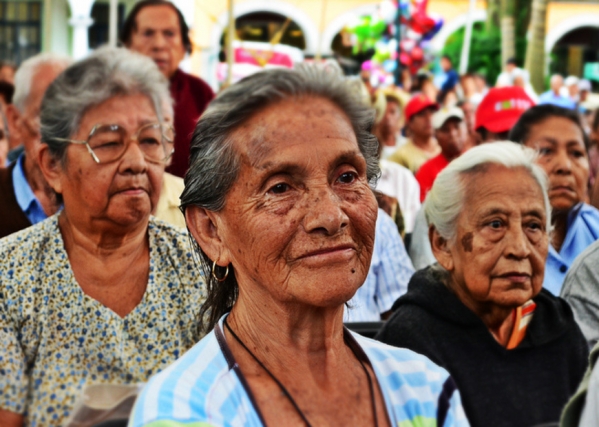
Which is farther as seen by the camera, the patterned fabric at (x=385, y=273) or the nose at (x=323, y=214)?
the patterned fabric at (x=385, y=273)

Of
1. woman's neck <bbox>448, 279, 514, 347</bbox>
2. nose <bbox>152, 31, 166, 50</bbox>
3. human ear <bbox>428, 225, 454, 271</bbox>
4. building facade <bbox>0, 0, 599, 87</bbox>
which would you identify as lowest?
woman's neck <bbox>448, 279, 514, 347</bbox>

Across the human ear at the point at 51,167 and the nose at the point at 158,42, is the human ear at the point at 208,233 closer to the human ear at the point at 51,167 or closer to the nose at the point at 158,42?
the human ear at the point at 51,167

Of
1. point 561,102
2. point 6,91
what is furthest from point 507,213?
point 6,91

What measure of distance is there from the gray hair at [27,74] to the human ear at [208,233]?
2801 millimetres

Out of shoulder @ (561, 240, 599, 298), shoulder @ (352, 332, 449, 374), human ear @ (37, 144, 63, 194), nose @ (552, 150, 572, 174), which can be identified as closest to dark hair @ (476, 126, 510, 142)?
nose @ (552, 150, 572, 174)

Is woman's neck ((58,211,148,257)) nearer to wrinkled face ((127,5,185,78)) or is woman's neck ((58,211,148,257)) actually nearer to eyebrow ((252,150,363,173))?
eyebrow ((252,150,363,173))

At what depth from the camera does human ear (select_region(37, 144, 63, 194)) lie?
3260 mm

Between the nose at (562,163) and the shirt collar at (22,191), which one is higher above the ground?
the nose at (562,163)

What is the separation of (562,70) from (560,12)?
Answer: 249cm

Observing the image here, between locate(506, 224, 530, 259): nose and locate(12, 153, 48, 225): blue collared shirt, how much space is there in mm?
1891

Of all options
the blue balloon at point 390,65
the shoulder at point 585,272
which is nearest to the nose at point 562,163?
the shoulder at point 585,272

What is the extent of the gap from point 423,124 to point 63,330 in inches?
223

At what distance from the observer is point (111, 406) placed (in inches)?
81.9

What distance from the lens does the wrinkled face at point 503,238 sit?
311 cm
